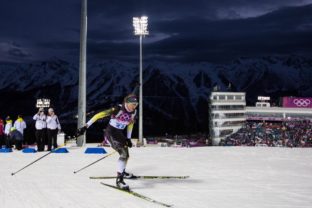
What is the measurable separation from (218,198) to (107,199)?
6.26 ft

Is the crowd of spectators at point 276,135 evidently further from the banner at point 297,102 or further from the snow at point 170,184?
the snow at point 170,184

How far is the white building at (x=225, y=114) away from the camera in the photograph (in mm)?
116306

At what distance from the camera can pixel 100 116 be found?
8.10 metres

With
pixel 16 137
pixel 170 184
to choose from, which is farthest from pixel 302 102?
pixel 170 184

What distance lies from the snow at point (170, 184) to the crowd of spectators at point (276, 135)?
7368 cm

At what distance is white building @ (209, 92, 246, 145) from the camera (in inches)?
4579

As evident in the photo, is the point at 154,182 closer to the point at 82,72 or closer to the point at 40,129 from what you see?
the point at 40,129

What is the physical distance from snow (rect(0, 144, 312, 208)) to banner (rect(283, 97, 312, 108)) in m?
94.7

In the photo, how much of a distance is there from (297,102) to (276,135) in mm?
17563

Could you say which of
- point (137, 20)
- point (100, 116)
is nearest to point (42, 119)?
point (100, 116)

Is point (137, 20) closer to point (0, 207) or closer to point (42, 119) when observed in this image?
point (42, 119)

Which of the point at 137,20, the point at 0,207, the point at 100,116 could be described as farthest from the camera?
the point at 137,20

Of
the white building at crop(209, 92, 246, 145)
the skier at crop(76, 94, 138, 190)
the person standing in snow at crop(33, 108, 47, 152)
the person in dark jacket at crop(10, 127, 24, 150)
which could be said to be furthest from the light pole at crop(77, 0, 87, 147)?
the white building at crop(209, 92, 246, 145)

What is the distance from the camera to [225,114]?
390ft
